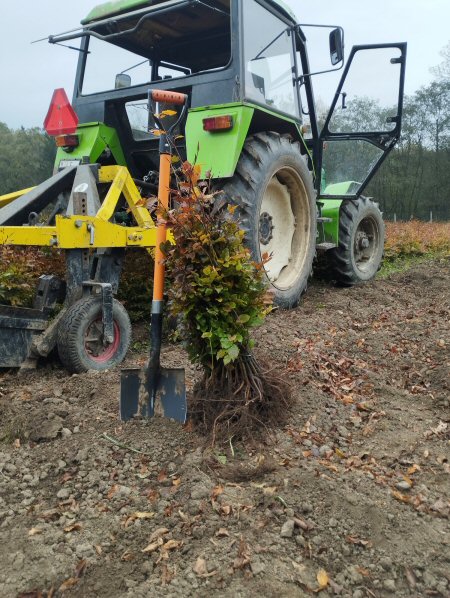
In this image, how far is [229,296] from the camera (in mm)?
2570

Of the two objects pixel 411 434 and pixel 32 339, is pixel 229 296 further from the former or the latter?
pixel 32 339

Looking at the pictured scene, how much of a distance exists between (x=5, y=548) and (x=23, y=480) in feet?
1.45

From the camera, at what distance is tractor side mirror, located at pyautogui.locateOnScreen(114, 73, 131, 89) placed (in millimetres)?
5141

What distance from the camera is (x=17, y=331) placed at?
3.54 metres

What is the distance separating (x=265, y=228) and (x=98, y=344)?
1960 millimetres

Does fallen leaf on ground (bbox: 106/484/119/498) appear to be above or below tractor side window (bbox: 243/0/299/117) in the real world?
below

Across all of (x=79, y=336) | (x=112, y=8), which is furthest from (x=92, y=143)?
(x=79, y=336)

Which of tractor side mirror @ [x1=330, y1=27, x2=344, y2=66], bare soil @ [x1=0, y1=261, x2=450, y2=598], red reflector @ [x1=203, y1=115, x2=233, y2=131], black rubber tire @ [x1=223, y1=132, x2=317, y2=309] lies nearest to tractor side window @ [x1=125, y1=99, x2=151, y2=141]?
red reflector @ [x1=203, y1=115, x2=233, y2=131]

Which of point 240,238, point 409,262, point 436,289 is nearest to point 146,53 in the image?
point 240,238

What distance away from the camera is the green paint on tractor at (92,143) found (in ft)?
15.9

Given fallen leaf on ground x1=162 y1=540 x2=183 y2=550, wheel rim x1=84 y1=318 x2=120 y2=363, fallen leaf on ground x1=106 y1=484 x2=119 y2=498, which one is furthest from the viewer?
wheel rim x1=84 y1=318 x2=120 y2=363

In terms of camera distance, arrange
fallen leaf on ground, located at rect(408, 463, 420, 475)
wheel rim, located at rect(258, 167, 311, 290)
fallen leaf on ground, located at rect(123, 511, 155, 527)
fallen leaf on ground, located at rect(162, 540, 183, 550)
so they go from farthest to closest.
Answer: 1. wheel rim, located at rect(258, 167, 311, 290)
2. fallen leaf on ground, located at rect(408, 463, 420, 475)
3. fallen leaf on ground, located at rect(123, 511, 155, 527)
4. fallen leaf on ground, located at rect(162, 540, 183, 550)

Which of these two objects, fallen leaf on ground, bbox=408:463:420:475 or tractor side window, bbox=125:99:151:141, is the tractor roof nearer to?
tractor side window, bbox=125:99:151:141

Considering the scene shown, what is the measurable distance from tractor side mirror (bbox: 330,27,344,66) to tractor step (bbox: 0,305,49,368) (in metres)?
3.64
